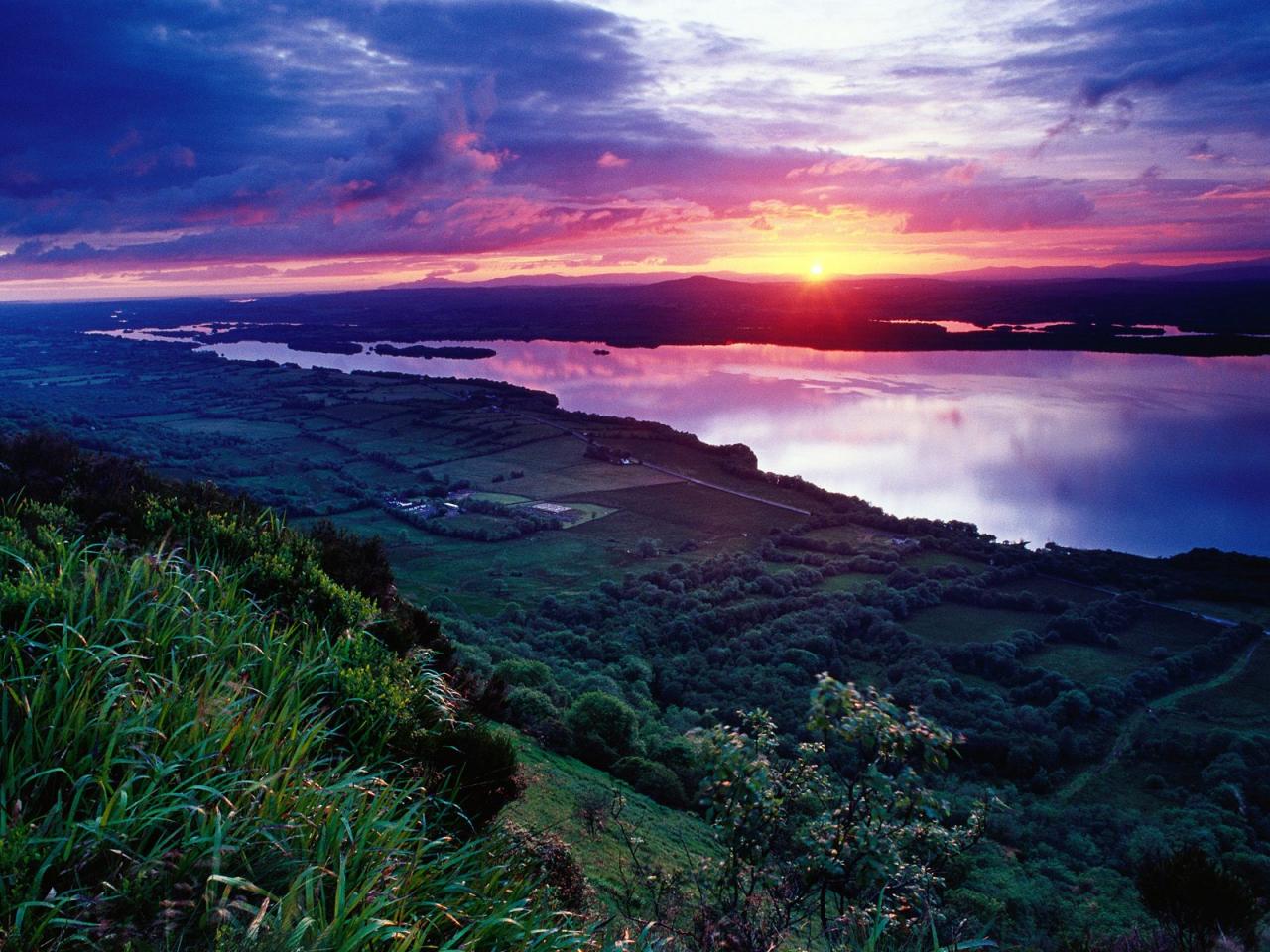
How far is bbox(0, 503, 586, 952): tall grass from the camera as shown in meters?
2.79

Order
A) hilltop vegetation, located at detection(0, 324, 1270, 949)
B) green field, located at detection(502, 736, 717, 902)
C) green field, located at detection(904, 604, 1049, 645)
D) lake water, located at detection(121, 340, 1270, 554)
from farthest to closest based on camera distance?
lake water, located at detection(121, 340, 1270, 554) → green field, located at detection(904, 604, 1049, 645) → hilltop vegetation, located at detection(0, 324, 1270, 949) → green field, located at detection(502, 736, 717, 902)

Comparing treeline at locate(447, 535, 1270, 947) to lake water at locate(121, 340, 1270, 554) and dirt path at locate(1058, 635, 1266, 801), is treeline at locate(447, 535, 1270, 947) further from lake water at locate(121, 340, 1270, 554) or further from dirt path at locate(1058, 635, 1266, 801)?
lake water at locate(121, 340, 1270, 554)

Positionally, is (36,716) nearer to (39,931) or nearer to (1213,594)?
(39,931)

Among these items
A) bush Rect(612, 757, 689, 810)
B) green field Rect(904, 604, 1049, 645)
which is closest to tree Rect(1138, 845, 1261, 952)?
bush Rect(612, 757, 689, 810)

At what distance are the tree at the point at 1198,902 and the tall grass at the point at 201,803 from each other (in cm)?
609

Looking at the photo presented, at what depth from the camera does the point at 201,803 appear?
3.29 meters

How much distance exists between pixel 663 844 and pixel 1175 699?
1059 inches

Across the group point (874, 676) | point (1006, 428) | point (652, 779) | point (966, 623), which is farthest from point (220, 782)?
point (1006, 428)

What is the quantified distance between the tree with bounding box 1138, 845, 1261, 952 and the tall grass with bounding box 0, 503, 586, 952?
20.0 feet

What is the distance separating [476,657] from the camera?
1566 cm

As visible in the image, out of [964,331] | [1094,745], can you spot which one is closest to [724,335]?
[964,331]

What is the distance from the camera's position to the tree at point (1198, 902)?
665cm

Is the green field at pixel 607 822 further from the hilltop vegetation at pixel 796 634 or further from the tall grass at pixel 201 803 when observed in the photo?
the tall grass at pixel 201 803

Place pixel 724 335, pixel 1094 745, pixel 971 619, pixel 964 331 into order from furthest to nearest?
pixel 724 335 < pixel 964 331 < pixel 971 619 < pixel 1094 745
